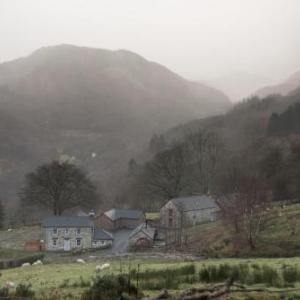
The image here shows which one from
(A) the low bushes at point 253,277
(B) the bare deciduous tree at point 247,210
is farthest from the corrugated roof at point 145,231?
(A) the low bushes at point 253,277

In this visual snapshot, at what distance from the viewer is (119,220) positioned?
9350 cm

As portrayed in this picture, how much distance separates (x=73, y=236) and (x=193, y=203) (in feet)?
65.5

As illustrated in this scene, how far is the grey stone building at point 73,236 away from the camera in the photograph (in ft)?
265

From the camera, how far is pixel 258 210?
6456 cm

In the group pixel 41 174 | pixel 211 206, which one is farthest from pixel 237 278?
pixel 41 174

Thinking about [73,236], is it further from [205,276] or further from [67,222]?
[205,276]

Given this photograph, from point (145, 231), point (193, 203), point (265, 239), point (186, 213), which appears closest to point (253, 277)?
point (265, 239)

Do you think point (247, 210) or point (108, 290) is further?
point (247, 210)

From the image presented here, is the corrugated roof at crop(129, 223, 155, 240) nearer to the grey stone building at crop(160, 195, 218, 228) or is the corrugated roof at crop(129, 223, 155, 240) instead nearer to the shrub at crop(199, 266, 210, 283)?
the grey stone building at crop(160, 195, 218, 228)

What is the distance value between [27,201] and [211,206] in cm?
3820

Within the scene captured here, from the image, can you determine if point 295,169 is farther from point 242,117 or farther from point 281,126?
point 242,117

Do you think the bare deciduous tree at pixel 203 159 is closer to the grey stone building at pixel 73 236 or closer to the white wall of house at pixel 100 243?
the white wall of house at pixel 100 243

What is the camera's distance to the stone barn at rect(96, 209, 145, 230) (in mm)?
92750

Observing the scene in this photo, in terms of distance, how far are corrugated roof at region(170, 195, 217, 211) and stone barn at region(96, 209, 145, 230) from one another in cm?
950
